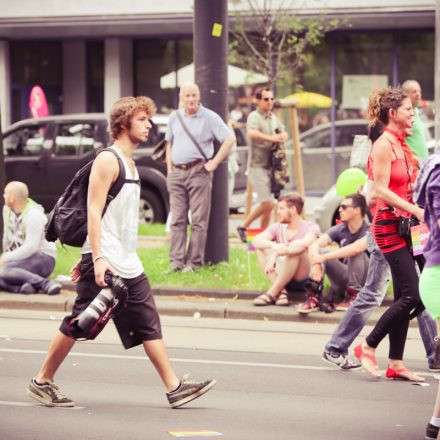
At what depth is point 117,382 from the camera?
8305 mm

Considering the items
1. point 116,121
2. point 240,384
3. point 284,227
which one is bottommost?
point 240,384

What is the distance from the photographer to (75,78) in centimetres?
2723

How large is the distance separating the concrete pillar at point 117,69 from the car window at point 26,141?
6719 millimetres

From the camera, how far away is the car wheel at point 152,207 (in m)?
18.8

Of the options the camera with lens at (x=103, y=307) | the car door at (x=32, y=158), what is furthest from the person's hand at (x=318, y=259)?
the car door at (x=32, y=158)

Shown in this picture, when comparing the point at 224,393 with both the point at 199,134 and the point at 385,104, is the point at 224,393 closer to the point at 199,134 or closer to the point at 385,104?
the point at 385,104

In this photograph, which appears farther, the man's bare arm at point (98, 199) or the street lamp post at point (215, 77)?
the street lamp post at point (215, 77)

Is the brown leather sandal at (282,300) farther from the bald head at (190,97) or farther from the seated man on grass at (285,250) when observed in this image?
the bald head at (190,97)

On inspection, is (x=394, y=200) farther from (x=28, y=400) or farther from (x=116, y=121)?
(x=28, y=400)

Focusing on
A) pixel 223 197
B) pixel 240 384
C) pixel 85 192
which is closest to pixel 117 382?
pixel 240 384

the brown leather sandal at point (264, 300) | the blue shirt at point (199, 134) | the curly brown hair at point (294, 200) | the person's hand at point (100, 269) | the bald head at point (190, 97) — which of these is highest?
the bald head at point (190, 97)

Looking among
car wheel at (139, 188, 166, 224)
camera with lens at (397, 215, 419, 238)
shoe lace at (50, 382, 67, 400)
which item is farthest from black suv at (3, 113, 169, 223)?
shoe lace at (50, 382, 67, 400)

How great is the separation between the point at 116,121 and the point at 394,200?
6.07 ft

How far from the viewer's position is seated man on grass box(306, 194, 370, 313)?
33.8ft
